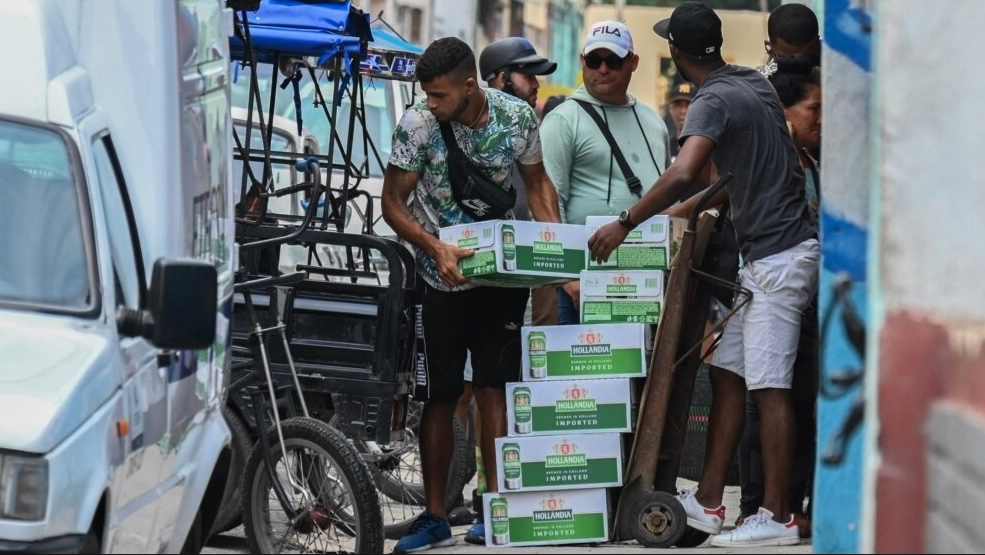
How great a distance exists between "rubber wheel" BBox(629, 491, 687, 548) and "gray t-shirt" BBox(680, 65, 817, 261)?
3.24 ft

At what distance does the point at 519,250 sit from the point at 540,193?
0.65 m

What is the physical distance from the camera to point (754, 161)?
7.45m

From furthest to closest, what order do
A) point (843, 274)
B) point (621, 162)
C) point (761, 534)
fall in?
point (621, 162) → point (761, 534) → point (843, 274)

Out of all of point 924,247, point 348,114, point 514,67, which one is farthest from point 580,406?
point 348,114

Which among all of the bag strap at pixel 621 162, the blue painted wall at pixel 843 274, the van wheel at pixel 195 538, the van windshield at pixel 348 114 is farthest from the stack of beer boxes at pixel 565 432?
the van windshield at pixel 348 114

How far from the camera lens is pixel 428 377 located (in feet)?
25.4

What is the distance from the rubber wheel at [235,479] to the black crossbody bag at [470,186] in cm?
124

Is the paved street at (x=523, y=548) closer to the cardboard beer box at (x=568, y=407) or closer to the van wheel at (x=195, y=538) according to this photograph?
the cardboard beer box at (x=568, y=407)

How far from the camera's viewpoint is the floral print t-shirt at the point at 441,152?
7629 mm

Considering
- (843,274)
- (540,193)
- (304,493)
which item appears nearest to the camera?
(843,274)

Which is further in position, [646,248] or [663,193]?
[646,248]

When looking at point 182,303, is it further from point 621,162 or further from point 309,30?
point 309,30

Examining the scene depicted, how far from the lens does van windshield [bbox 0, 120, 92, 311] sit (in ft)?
18.4

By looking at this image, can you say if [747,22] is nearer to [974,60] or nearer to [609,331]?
[609,331]
